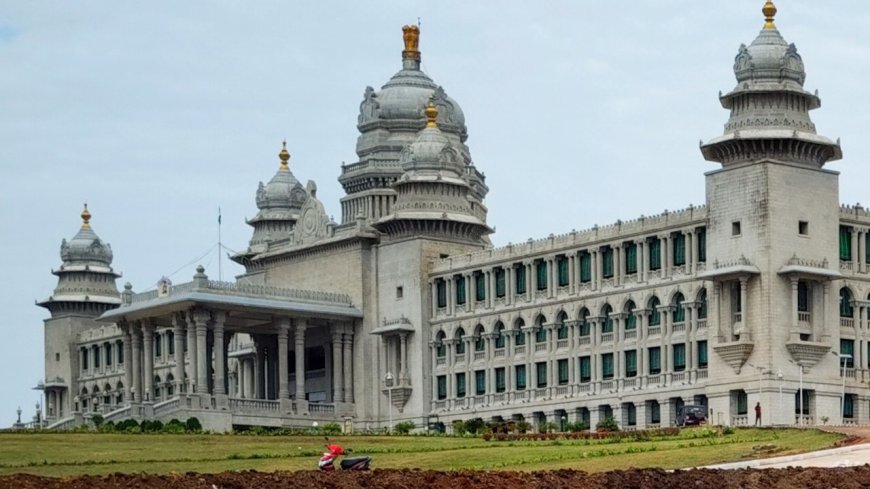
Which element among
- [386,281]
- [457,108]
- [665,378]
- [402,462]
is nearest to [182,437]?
[402,462]

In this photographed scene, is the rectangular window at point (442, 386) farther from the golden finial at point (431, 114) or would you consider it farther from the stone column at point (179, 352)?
the golden finial at point (431, 114)

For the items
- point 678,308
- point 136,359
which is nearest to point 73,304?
point 136,359

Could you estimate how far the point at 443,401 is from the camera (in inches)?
5581

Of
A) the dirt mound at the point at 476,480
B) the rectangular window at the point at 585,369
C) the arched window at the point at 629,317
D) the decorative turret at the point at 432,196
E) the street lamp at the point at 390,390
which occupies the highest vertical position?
the decorative turret at the point at 432,196

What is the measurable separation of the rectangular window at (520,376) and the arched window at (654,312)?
1211 cm

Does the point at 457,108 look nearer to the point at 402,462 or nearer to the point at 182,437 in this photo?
the point at 182,437

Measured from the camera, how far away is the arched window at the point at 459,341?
141 m

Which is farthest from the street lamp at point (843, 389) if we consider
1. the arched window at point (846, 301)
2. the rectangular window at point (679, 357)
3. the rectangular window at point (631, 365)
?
the rectangular window at point (631, 365)

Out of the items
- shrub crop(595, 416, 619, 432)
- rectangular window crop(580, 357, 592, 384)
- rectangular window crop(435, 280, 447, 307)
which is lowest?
shrub crop(595, 416, 619, 432)

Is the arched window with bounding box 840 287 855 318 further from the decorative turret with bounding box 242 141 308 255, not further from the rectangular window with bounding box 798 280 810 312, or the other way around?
the decorative turret with bounding box 242 141 308 255

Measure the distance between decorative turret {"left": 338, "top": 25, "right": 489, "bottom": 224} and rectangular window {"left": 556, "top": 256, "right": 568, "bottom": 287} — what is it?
21886 mm

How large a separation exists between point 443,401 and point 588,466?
205 ft

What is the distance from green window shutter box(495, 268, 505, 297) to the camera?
457 ft

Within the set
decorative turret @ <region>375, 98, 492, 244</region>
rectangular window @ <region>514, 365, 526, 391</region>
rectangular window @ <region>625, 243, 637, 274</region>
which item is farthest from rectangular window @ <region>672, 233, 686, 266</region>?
decorative turret @ <region>375, 98, 492, 244</region>
